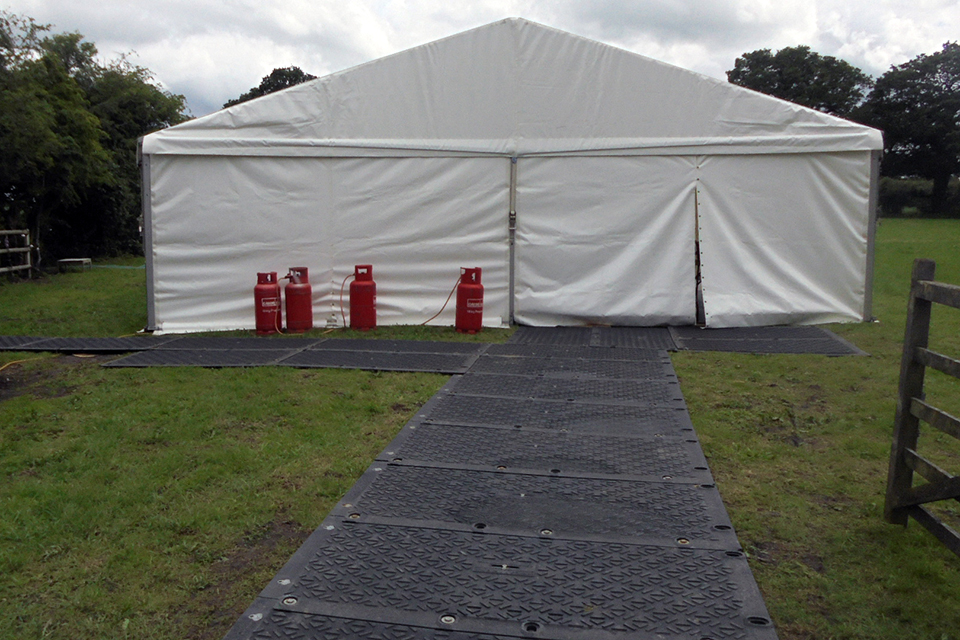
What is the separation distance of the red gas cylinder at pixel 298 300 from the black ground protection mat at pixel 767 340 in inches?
180

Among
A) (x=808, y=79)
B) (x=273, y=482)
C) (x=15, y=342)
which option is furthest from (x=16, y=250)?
(x=808, y=79)

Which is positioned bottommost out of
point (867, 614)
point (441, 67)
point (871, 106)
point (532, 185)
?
point (867, 614)

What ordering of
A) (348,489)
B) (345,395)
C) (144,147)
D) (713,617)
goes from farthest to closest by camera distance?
(144,147) → (345,395) → (348,489) → (713,617)

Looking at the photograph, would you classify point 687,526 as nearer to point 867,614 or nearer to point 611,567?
point 611,567

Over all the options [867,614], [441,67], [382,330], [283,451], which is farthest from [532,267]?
[867,614]

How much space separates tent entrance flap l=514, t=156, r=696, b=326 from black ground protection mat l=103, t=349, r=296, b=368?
3.60 metres

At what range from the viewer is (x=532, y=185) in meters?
9.76

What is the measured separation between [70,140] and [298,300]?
10.3 meters

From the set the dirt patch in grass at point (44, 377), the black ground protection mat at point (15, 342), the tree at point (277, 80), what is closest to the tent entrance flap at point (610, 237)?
the dirt patch in grass at point (44, 377)

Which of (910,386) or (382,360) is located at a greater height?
(910,386)

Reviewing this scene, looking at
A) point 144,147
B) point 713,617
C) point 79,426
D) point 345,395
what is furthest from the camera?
point 144,147

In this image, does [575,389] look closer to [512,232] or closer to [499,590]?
[499,590]

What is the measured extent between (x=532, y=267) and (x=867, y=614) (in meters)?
7.25

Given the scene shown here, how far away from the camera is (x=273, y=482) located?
4277mm
